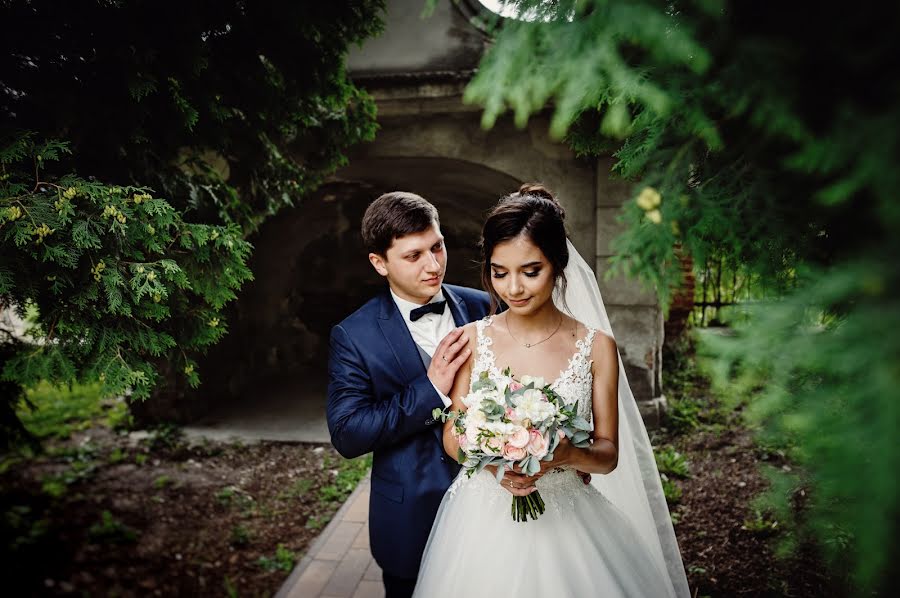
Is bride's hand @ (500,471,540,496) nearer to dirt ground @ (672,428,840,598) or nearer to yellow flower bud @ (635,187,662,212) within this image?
yellow flower bud @ (635,187,662,212)

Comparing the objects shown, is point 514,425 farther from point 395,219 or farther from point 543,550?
point 395,219

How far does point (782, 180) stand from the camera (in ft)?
4.57

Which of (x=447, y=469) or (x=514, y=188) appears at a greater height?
(x=514, y=188)

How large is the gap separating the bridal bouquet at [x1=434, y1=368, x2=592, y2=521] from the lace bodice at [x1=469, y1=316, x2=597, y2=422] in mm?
222

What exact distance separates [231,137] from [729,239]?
2.85 m

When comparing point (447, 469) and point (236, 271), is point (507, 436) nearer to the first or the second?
point (447, 469)

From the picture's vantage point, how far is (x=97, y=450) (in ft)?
19.4

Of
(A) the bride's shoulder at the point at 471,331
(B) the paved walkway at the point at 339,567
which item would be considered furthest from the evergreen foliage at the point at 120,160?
(B) the paved walkway at the point at 339,567

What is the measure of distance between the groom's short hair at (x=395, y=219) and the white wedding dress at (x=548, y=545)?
647 millimetres

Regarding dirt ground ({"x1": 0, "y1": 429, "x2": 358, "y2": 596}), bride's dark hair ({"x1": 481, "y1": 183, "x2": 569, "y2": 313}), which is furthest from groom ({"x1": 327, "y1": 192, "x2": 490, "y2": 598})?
dirt ground ({"x1": 0, "y1": 429, "x2": 358, "y2": 596})

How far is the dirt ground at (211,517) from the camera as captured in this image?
368 cm

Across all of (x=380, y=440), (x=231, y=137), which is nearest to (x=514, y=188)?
(x=231, y=137)

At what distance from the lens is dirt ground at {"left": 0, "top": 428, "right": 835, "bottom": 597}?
12.1 ft

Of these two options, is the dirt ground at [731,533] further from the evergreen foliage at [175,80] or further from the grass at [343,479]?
the evergreen foliage at [175,80]
